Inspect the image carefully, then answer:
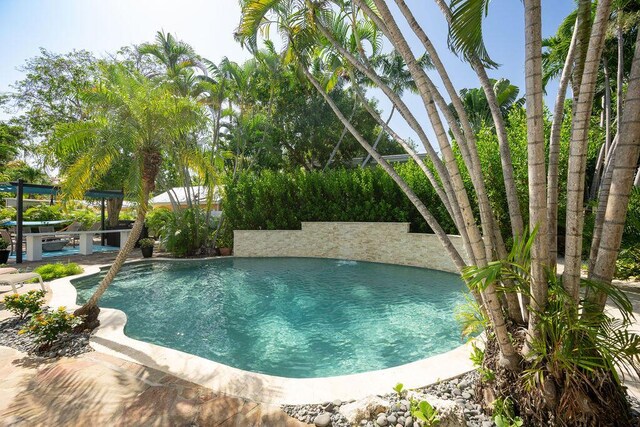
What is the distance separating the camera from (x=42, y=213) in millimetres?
17719

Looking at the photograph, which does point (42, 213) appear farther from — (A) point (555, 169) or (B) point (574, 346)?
(B) point (574, 346)

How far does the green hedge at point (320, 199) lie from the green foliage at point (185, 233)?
134cm

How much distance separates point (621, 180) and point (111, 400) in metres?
4.96

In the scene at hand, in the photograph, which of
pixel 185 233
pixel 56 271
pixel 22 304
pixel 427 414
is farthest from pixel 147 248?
pixel 427 414

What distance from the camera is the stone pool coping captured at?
10.6 ft

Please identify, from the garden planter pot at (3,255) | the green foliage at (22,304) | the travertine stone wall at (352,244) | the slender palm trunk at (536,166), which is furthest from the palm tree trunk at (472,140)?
the garden planter pot at (3,255)

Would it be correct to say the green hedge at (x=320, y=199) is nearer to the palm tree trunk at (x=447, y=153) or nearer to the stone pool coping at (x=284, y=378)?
the stone pool coping at (x=284, y=378)

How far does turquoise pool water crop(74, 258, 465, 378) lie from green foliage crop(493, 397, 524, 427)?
6.48 ft

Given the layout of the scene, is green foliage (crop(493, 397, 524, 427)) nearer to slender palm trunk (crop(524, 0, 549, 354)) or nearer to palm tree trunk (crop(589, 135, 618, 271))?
slender palm trunk (crop(524, 0, 549, 354))

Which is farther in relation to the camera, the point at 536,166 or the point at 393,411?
the point at 393,411

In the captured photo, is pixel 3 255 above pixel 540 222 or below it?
below

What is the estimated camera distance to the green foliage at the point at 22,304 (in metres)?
5.16

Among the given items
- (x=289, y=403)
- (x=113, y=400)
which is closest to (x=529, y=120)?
(x=289, y=403)

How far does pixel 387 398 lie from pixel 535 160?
2547 mm
